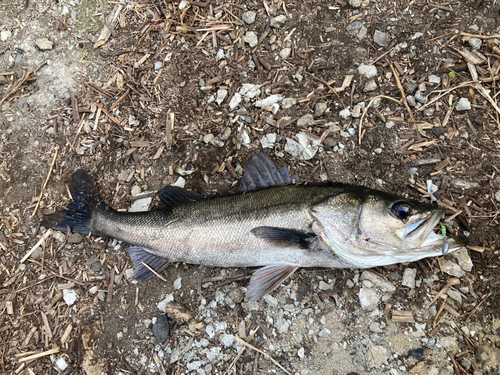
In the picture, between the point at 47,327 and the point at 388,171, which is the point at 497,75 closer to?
the point at 388,171

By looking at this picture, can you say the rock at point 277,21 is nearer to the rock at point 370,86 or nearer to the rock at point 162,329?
the rock at point 370,86

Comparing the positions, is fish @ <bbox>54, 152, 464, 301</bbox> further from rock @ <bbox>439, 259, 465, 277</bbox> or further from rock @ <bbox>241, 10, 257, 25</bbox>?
rock @ <bbox>241, 10, 257, 25</bbox>

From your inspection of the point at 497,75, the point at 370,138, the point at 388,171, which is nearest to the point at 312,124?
the point at 370,138

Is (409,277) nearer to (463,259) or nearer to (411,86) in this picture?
(463,259)

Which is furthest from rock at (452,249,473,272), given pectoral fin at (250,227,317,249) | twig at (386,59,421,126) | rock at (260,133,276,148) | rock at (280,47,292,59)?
rock at (280,47,292,59)

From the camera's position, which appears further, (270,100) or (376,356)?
(270,100)

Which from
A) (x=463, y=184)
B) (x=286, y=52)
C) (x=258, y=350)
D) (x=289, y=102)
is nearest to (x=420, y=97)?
(x=463, y=184)
